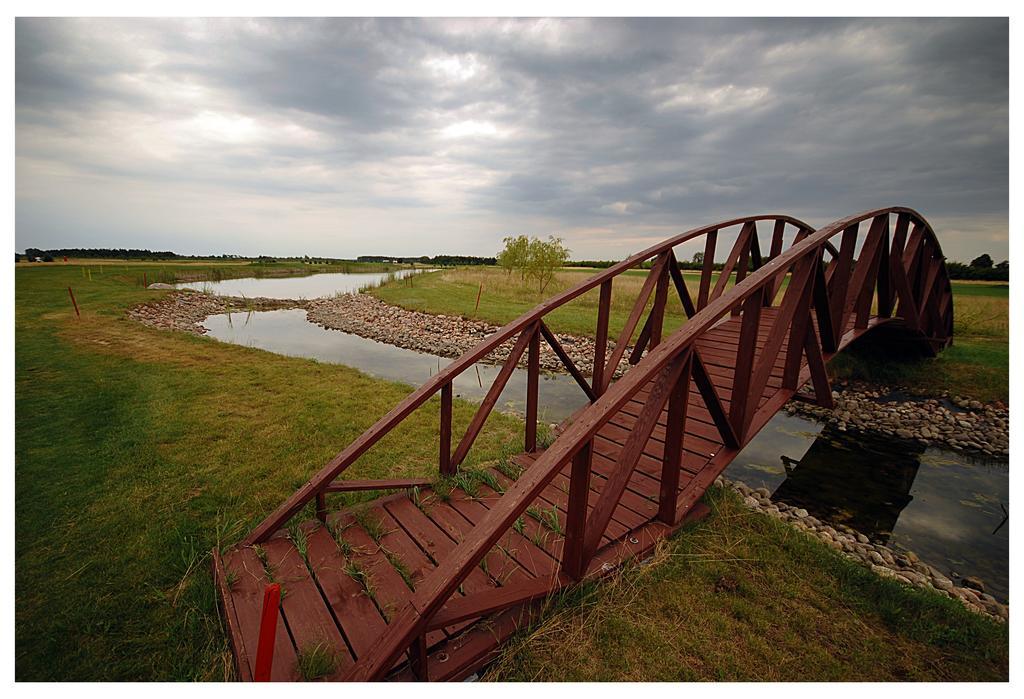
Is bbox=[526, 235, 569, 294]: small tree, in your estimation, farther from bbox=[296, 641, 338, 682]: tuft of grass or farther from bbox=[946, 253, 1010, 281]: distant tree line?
bbox=[946, 253, 1010, 281]: distant tree line

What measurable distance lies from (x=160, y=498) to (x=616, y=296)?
20.4 m

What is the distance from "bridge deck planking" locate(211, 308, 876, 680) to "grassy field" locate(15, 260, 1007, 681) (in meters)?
0.25

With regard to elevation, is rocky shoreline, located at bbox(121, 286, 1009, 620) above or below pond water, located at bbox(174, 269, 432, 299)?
below

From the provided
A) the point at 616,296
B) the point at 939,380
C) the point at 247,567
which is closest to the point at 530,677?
the point at 247,567

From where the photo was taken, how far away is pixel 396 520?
11.4 ft

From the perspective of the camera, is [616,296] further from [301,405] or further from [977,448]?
[301,405]

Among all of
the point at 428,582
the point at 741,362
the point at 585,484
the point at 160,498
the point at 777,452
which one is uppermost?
the point at 741,362

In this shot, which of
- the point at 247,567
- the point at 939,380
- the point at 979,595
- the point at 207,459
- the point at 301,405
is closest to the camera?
the point at 247,567

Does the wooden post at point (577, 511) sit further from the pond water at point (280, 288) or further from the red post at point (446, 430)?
the pond water at point (280, 288)

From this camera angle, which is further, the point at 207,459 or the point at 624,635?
the point at 207,459

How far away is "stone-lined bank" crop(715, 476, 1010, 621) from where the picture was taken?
3.90m

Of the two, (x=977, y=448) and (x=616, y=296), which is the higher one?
(x=616, y=296)

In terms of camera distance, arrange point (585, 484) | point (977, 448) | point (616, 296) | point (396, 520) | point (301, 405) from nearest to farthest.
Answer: point (585, 484), point (396, 520), point (301, 405), point (977, 448), point (616, 296)

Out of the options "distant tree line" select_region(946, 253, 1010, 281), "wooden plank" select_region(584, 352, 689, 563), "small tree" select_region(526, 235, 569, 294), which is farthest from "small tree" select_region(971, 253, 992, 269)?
"wooden plank" select_region(584, 352, 689, 563)
